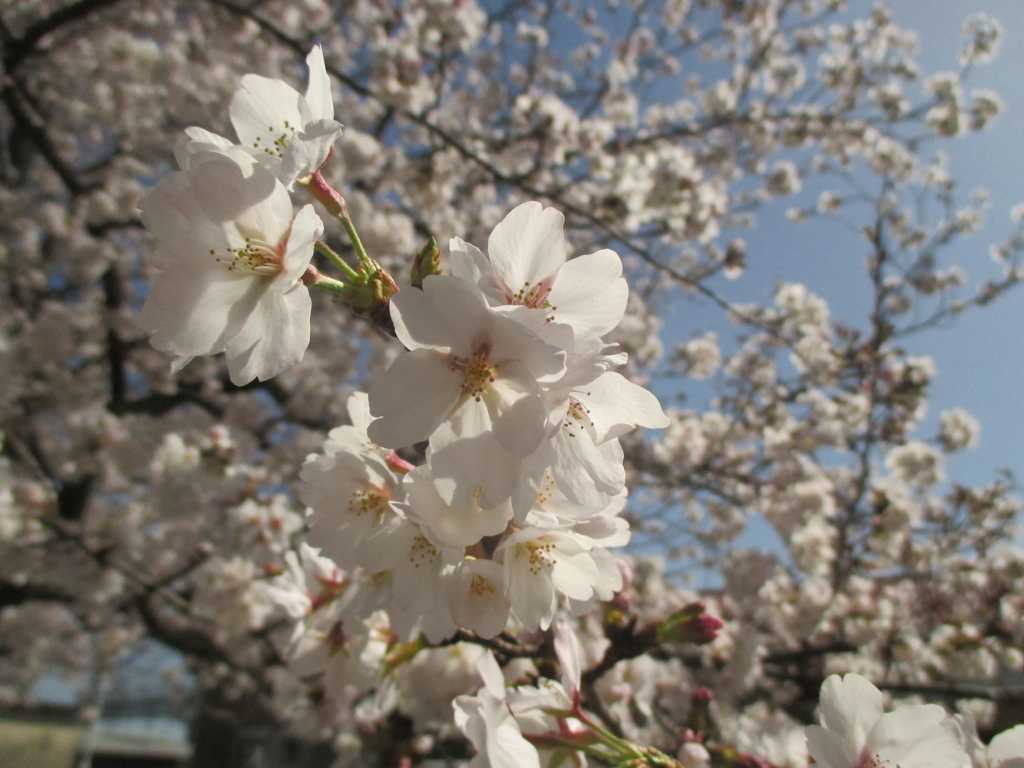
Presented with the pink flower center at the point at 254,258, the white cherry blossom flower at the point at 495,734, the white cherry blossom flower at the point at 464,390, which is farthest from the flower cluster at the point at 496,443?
the pink flower center at the point at 254,258

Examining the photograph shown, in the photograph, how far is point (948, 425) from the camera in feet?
23.7

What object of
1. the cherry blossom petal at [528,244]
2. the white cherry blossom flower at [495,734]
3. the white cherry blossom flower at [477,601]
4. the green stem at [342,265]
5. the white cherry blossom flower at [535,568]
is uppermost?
the cherry blossom petal at [528,244]

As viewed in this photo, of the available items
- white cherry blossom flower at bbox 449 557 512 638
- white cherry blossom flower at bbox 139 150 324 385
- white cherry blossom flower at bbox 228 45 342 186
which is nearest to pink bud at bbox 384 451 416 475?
white cherry blossom flower at bbox 449 557 512 638

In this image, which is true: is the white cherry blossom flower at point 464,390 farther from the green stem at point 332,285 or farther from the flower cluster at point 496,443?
the green stem at point 332,285

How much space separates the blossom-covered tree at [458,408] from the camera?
0.80 metres

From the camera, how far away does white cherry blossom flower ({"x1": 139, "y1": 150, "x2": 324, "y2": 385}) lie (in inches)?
29.6

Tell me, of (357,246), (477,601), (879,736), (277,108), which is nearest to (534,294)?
(357,246)

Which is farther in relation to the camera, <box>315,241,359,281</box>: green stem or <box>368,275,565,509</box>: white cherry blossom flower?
<box>315,241,359,281</box>: green stem

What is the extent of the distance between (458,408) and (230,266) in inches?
15.3

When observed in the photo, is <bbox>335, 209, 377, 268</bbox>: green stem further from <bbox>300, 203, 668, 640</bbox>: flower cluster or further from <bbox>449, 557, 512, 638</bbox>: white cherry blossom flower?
<bbox>449, 557, 512, 638</bbox>: white cherry blossom flower

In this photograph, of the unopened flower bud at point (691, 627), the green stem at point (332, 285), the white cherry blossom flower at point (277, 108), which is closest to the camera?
the green stem at point (332, 285)

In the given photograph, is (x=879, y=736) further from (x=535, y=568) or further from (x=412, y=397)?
(x=412, y=397)

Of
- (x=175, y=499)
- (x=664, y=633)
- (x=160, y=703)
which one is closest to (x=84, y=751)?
(x=160, y=703)

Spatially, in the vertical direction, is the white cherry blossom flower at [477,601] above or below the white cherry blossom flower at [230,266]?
below
